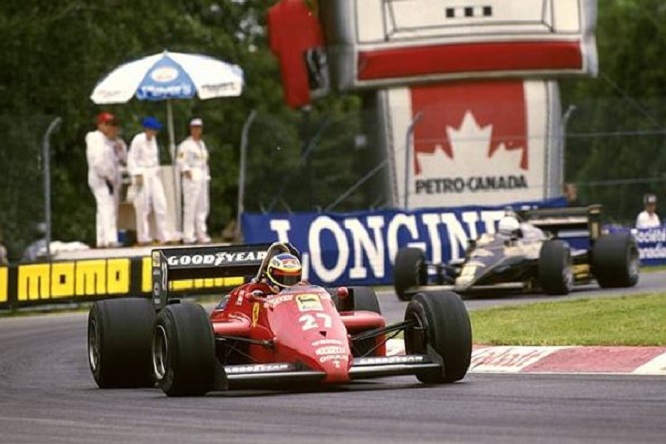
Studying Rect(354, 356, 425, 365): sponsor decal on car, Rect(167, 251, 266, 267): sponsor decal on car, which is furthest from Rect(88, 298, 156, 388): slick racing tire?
Rect(354, 356, 425, 365): sponsor decal on car

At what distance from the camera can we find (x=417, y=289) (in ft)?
84.0

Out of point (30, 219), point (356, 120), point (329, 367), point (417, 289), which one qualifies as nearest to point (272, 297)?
point (329, 367)

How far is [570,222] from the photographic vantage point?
27.0m

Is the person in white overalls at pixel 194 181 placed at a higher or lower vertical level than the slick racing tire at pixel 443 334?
higher

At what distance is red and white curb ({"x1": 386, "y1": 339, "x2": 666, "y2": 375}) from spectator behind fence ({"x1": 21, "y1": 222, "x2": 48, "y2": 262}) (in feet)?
38.3

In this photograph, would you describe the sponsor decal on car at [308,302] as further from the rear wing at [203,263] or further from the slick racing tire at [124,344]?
the rear wing at [203,263]

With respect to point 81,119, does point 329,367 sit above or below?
below

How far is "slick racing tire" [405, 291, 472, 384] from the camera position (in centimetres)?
1414

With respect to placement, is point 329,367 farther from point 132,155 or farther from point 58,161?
point 58,161

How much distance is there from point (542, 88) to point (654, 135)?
1896 mm

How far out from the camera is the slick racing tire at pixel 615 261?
26.2 m

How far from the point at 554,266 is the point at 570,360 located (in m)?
9.05

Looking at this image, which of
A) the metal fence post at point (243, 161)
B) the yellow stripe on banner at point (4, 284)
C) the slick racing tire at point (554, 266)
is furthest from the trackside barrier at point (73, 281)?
the slick racing tire at point (554, 266)

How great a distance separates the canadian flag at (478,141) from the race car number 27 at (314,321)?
17632 millimetres
